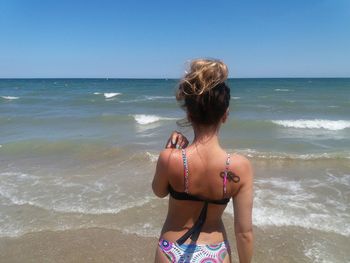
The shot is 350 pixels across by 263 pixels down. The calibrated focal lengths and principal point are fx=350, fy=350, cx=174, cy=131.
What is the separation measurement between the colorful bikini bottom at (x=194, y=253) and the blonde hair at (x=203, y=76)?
0.83 meters

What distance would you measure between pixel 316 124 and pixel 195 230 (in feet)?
52.4

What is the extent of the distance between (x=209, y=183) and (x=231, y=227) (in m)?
3.69

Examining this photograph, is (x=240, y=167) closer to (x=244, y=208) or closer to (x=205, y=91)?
(x=244, y=208)

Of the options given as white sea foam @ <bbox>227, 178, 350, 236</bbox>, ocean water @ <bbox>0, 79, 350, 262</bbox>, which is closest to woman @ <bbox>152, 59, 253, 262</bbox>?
ocean water @ <bbox>0, 79, 350, 262</bbox>

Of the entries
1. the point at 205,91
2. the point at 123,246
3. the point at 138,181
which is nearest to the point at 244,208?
the point at 205,91

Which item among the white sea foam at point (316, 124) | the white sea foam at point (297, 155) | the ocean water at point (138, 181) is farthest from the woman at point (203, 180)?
the white sea foam at point (316, 124)

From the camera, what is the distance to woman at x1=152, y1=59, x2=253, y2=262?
1.63 meters

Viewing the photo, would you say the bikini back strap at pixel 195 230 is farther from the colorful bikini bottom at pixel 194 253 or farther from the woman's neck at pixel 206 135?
the woman's neck at pixel 206 135

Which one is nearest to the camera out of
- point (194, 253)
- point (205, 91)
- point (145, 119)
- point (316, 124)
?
point (205, 91)

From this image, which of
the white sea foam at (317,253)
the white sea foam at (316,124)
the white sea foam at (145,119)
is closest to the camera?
the white sea foam at (317,253)

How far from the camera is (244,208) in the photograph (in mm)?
1775

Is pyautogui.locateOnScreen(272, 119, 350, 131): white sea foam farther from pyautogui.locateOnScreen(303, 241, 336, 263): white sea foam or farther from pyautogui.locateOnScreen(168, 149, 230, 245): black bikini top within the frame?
pyautogui.locateOnScreen(168, 149, 230, 245): black bikini top

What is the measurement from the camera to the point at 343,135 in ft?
44.0

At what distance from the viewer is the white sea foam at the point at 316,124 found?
1570 cm
